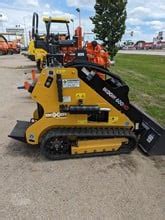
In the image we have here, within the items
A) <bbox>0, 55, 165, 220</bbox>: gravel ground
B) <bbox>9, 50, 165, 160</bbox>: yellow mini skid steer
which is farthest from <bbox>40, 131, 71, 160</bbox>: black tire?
<bbox>0, 55, 165, 220</bbox>: gravel ground

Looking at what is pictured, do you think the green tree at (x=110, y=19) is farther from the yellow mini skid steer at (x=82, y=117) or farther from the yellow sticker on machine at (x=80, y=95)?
the yellow sticker on machine at (x=80, y=95)

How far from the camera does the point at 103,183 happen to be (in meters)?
3.79

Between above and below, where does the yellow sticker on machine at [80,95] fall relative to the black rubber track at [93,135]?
above

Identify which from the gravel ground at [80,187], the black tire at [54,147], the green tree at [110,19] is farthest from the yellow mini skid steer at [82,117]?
the green tree at [110,19]

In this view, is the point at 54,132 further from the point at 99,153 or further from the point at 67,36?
the point at 67,36

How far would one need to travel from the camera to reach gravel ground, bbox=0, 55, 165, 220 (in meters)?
3.21

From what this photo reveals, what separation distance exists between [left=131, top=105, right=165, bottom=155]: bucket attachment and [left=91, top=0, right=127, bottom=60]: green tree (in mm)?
14759

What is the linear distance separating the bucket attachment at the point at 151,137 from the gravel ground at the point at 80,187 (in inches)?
5.9

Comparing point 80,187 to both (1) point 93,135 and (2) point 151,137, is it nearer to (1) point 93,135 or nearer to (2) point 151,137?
(1) point 93,135

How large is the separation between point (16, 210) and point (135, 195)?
1.32 metres

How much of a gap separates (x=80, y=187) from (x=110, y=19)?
54.0 ft

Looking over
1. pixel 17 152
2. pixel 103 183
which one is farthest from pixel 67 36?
pixel 103 183

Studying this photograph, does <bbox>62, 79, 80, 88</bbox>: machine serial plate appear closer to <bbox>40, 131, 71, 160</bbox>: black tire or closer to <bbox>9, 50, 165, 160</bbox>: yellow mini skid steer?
<bbox>9, 50, 165, 160</bbox>: yellow mini skid steer

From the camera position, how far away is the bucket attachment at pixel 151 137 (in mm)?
4484
